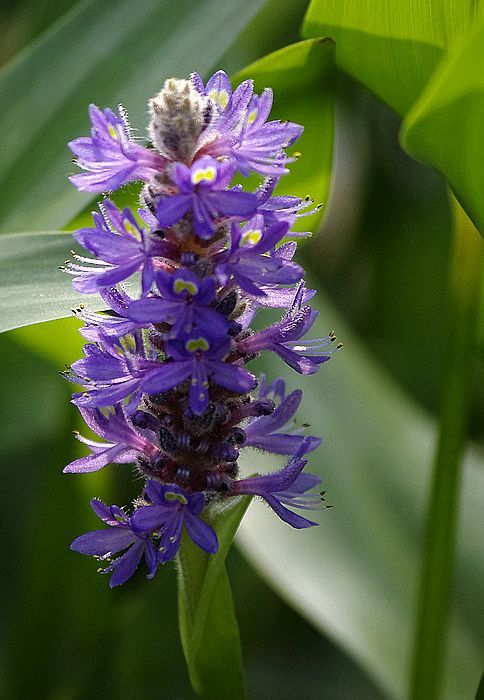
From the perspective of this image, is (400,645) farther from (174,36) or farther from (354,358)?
(174,36)

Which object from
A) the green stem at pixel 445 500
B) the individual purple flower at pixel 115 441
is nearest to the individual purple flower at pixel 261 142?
the individual purple flower at pixel 115 441

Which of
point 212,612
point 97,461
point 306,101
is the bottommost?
point 212,612

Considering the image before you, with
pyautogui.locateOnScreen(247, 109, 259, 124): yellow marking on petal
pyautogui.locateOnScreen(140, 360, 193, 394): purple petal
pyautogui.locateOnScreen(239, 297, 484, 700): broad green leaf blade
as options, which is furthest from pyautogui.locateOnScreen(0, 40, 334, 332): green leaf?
pyautogui.locateOnScreen(239, 297, 484, 700): broad green leaf blade

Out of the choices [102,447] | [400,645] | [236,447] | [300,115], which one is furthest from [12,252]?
[400,645]

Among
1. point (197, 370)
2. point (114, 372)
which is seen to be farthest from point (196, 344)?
point (114, 372)

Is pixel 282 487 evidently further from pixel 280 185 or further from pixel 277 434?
pixel 280 185

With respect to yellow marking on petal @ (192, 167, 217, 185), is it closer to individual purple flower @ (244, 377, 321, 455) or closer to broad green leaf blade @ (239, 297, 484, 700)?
individual purple flower @ (244, 377, 321, 455)
